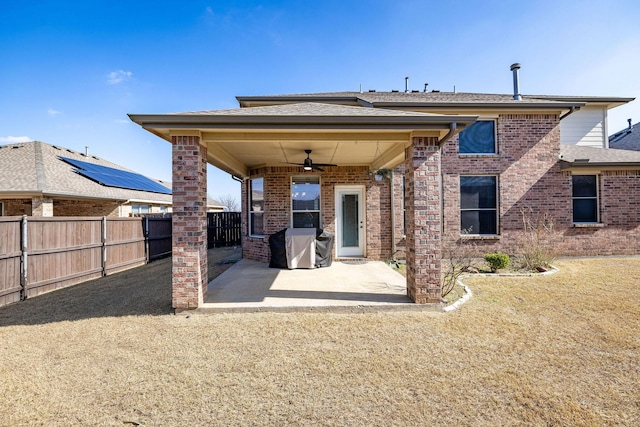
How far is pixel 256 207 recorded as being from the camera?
30.2ft

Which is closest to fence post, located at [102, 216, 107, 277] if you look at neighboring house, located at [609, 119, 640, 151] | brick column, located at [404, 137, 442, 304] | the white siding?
brick column, located at [404, 137, 442, 304]

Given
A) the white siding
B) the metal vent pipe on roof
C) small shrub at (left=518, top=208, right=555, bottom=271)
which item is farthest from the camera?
the white siding

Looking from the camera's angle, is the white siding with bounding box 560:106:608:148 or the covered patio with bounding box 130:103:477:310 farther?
the white siding with bounding box 560:106:608:148

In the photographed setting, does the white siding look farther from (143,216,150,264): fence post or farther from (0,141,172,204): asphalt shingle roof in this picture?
(0,141,172,204): asphalt shingle roof

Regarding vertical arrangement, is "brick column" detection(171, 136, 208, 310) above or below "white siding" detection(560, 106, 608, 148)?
below

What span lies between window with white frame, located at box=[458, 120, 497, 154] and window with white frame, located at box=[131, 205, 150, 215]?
14370 mm

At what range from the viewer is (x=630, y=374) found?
283 cm

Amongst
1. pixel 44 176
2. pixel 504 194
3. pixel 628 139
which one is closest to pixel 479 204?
pixel 504 194

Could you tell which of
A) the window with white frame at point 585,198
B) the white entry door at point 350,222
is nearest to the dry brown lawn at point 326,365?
the white entry door at point 350,222

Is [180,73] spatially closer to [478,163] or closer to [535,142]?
[478,163]

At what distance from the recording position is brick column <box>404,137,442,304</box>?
472 centimetres

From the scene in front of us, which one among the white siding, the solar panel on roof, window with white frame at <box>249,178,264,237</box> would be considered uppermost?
the white siding

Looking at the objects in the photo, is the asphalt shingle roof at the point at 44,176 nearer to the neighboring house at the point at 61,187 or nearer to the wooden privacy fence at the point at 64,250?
the neighboring house at the point at 61,187

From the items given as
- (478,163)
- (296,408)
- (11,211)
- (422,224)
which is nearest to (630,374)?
(422,224)
